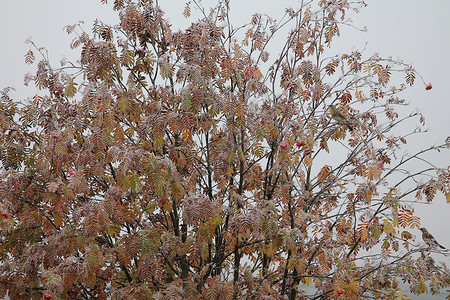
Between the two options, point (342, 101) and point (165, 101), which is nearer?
point (165, 101)

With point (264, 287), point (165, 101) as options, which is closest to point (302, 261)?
point (264, 287)

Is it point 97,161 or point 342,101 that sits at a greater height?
point 342,101

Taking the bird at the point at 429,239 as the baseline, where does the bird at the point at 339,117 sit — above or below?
above

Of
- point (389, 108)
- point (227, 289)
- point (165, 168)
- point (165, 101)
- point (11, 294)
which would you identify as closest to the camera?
point (165, 168)

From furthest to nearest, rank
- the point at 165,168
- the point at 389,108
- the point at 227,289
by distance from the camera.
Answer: the point at 389,108 → the point at 227,289 → the point at 165,168

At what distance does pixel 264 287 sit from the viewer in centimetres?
540

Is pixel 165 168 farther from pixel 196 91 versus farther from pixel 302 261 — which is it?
pixel 302 261

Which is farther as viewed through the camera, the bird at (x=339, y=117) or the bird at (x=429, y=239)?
the bird at (x=339, y=117)

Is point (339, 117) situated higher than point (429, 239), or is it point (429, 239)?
point (339, 117)

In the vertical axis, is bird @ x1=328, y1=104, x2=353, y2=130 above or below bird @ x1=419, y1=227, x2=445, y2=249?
above

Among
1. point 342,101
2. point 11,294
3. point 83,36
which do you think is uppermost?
point 83,36

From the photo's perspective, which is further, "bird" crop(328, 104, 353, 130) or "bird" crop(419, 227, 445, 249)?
"bird" crop(328, 104, 353, 130)

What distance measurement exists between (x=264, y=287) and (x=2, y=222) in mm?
3439

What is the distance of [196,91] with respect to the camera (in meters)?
5.68
